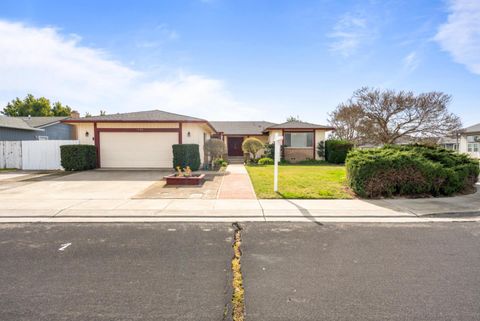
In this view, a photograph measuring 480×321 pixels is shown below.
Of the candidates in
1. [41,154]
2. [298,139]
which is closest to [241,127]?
[298,139]

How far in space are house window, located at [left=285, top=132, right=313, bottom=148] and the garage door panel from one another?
34.5 feet

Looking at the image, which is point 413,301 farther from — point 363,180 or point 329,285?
point 363,180

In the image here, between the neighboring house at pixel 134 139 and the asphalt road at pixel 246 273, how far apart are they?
1033 cm

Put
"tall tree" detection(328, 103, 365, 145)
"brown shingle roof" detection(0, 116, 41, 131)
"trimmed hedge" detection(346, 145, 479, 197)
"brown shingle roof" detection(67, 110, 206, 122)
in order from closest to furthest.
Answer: "trimmed hedge" detection(346, 145, 479, 197), "brown shingle roof" detection(67, 110, 206, 122), "brown shingle roof" detection(0, 116, 41, 131), "tall tree" detection(328, 103, 365, 145)

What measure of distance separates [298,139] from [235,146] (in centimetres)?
751

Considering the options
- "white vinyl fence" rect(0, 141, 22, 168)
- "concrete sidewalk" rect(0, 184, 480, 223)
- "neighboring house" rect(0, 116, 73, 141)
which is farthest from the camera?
"neighboring house" rect(0, 116, 73, 141)

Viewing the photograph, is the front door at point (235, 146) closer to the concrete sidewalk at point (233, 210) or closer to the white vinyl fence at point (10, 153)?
the white vinyl fence at point (10, 153)

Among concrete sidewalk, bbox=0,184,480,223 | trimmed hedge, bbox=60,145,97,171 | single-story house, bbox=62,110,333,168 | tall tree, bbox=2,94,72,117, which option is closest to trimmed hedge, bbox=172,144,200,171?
single-story house, bbox=62,110,333,168

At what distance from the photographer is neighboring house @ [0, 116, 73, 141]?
20.5 meters

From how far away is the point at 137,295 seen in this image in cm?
279

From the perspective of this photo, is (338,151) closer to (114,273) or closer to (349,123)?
(349,123)

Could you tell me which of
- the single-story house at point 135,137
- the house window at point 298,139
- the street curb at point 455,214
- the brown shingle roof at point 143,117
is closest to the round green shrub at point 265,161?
the house window at point 298,139

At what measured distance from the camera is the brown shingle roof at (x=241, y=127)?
26.7 m

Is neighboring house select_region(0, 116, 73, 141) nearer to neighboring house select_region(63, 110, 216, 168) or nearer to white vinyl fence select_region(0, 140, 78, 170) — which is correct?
white vinyl fence select_region(0, 140, 78, 170)
